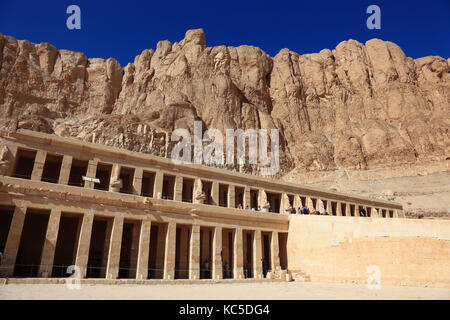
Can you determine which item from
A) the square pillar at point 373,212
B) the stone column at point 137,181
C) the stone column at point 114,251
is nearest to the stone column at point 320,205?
the square pillar at point 373,212

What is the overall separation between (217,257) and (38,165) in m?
11.7

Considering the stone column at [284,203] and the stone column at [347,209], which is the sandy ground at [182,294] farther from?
the stone column at [347,209]

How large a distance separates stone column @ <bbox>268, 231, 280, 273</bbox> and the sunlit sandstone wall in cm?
112

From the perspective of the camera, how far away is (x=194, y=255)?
19938 millimetres

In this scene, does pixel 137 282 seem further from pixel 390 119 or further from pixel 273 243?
pixel 390 119

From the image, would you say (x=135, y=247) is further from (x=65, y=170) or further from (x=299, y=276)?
(x=299, y=276)

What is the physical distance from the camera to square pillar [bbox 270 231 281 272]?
75.7 ft

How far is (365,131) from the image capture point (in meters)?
64.5

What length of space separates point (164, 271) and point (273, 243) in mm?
8401

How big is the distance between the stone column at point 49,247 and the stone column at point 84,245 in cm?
118

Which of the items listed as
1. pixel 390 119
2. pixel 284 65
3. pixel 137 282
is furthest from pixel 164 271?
pixel 284 65

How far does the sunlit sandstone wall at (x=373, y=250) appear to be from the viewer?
16.2 m

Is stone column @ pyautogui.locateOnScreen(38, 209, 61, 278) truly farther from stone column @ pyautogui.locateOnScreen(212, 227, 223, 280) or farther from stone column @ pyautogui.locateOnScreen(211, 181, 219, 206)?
stone column @ pyautogui.locateOnScreen(211, 181, 219, 206)

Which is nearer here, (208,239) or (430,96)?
(208,239)
